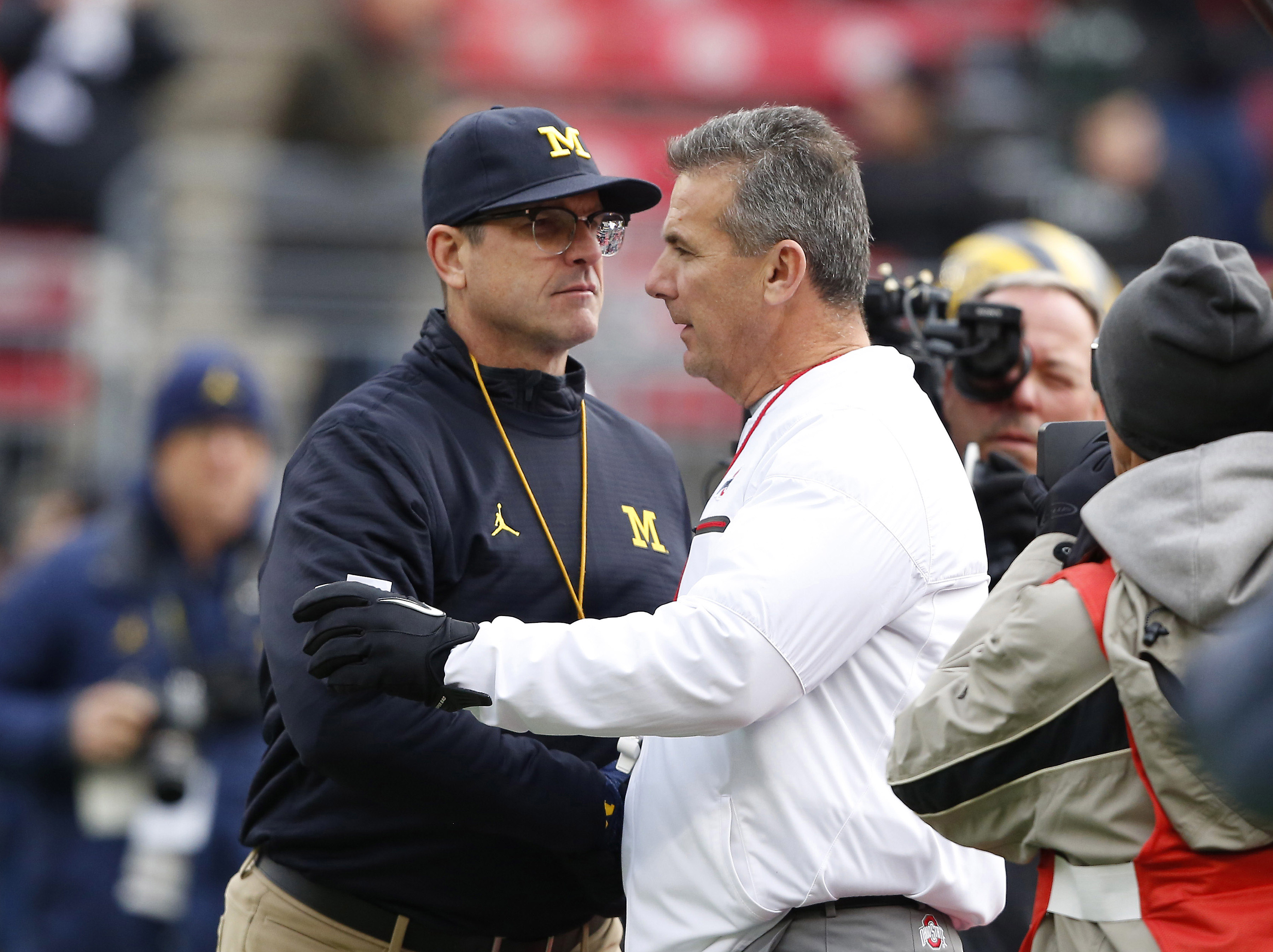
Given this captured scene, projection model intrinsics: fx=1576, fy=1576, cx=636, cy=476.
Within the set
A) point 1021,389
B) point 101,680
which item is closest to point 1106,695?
point 1021,389

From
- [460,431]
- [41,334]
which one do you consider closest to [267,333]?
[41,334]

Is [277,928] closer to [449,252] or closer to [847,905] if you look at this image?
[847,905]

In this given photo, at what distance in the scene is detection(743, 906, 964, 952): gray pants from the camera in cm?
223

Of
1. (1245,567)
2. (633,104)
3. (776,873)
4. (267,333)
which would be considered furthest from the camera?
(633,104)

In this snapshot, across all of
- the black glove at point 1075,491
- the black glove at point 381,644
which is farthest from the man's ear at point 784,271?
the black glove at point 381,644

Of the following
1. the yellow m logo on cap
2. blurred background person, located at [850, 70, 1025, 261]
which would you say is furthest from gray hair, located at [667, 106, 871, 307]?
blurred background person, located at [850, 70, 1025, 261]

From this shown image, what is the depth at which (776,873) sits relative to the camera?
2.19 meters

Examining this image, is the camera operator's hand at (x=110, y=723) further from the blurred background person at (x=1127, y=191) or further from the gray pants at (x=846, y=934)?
the blurred background person at (x=1127, y=191)

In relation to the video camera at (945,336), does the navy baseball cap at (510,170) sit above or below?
above

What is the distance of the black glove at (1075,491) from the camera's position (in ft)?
6.89

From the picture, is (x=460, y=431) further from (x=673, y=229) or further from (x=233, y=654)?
(x=233, y=654)

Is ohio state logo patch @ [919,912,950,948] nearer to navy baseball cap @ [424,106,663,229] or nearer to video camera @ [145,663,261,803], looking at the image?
navy baseball cap @ [424,106,663,229]

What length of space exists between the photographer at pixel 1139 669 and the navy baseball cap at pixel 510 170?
3.86 feet

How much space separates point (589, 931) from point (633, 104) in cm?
978
